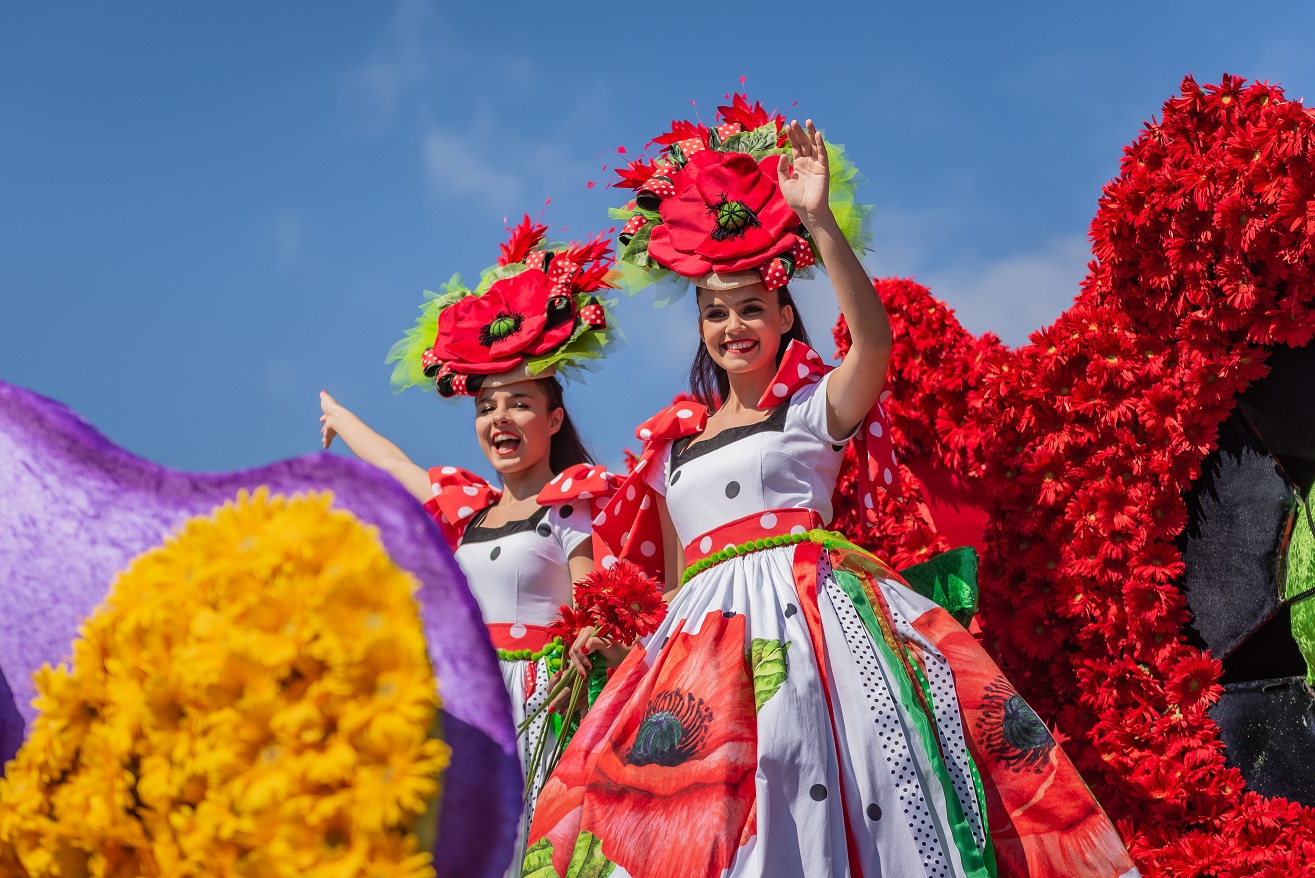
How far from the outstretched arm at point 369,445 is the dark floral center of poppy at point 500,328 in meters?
0.55

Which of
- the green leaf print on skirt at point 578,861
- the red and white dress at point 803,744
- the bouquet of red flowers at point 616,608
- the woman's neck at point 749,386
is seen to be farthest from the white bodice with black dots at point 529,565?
the green leaf print on skirt at point 578,861

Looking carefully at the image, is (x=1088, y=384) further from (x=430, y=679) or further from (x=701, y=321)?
(x=430, y=679)

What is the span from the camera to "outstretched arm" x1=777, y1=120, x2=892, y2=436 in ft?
10.0

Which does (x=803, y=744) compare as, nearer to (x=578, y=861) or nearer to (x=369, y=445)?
(x=578, y=861)

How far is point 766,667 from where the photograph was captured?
2730 millimetres

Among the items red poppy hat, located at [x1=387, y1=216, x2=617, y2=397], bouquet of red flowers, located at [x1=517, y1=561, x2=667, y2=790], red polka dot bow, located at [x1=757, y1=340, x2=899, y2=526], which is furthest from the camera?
red poppy hat, located at [x1=387, y1=216, x2=617, y2=397]

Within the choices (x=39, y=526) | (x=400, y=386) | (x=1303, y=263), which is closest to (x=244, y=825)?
(x=39, y=526)

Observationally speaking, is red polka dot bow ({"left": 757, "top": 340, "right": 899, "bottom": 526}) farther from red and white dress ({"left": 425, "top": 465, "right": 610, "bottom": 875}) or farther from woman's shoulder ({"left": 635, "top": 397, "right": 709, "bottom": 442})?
red and white dress ({"left": 425, "top": 465, "right": 610, "bottom": 875})

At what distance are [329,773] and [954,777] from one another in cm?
194

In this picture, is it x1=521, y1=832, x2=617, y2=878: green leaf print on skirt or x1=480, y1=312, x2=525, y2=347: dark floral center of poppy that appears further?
x1=480, y1=312, x2=525, y2=347: dark floral center of poppy

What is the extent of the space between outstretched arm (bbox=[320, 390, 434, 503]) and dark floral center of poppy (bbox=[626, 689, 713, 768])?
5.98 feet

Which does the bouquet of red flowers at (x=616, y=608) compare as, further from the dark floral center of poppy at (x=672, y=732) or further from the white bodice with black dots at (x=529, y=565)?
the white bodice with black dots at (x=529, y=565)

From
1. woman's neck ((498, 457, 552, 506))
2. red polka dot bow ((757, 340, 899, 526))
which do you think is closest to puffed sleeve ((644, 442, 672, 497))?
red polka dot bow ((757, 340, 899, 526))

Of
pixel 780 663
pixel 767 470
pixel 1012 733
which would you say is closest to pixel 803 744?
pixel 780 663
